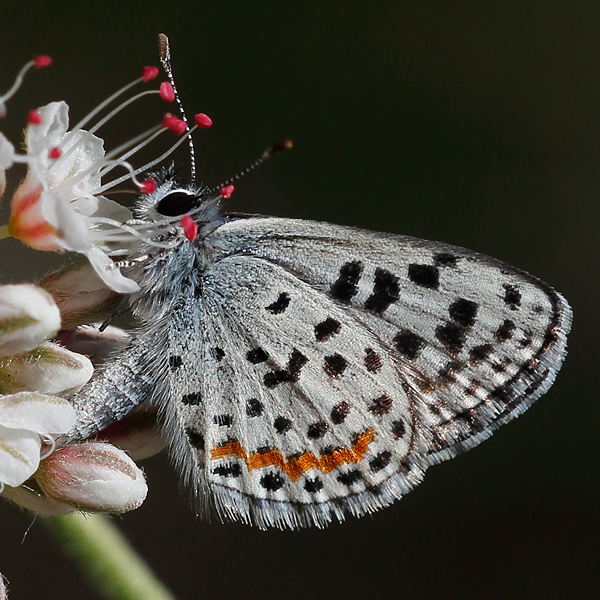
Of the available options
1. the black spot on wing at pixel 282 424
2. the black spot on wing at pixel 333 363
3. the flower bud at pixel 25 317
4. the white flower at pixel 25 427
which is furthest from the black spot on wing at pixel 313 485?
the flower bud at pixel 25 317

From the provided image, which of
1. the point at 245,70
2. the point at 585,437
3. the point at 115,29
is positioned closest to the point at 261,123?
the point at 245,70

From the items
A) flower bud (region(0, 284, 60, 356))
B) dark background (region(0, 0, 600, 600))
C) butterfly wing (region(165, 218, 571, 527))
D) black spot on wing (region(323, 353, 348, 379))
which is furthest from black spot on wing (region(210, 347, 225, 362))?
dark background (region(0, 0, 600, 600))

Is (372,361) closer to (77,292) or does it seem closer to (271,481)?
(271,481)

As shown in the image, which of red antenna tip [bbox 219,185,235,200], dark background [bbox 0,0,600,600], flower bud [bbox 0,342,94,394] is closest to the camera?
flower bud [bbox 0,342,94,394]

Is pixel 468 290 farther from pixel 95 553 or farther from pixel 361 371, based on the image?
pixel 95 553

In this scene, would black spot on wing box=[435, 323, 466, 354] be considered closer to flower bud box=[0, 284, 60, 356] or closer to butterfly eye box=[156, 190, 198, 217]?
butterfly eye box=[156, 190, 198, 217]

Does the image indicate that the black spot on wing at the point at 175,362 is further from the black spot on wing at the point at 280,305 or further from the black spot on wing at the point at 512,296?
the black spot on wing at the point at 512,296
